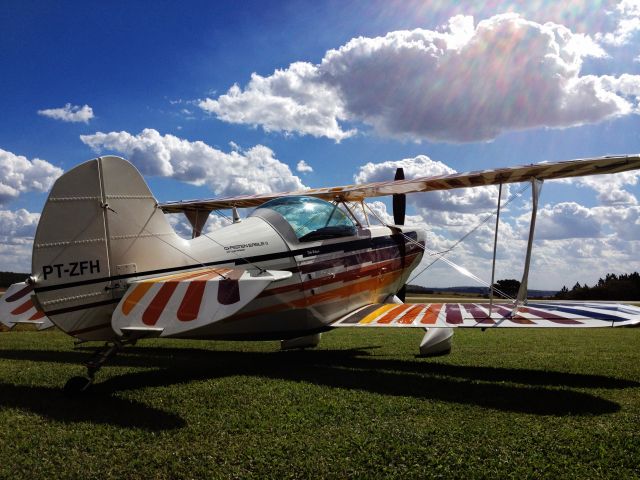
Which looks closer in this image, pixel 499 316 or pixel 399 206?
pixel 499 316

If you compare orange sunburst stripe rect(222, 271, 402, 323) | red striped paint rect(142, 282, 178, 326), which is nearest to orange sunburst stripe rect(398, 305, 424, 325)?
orange sunburst stripe rect(222, 271, 402, 323)

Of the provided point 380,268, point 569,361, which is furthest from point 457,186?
point 569,361

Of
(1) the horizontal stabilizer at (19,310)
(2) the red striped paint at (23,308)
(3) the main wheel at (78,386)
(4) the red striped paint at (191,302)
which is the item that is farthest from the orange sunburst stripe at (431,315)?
(2) the red striped paint at (23,308)

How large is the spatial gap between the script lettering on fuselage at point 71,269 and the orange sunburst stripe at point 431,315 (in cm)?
432

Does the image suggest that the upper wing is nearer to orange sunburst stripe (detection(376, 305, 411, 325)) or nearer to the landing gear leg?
orange sunburst stripe (detection(376, 305, 411, 325))

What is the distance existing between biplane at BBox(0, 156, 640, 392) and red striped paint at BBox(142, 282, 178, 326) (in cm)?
1

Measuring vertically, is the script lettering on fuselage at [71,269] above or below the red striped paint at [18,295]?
above

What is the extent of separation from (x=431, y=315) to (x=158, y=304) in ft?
13.1

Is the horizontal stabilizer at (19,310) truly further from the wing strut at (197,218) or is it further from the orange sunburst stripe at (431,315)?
the orange sunburst stripe at (431,315)

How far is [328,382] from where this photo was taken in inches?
239

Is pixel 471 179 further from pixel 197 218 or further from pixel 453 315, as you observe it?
pixel 197 218

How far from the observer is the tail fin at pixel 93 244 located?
16.8 ft

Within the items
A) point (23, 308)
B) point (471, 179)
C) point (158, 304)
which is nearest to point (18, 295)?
point (23, 308)

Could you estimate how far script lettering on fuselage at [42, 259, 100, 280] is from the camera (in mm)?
5125
